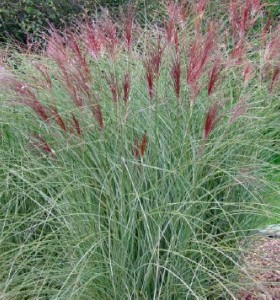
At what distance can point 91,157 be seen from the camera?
4582 millimetres

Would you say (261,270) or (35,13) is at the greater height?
(261,270)

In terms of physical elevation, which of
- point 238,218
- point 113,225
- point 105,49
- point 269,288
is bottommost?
point 269,288

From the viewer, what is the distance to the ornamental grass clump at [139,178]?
4.29m

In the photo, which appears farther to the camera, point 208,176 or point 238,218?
point 238,218

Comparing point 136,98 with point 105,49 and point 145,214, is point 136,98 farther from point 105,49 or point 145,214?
point 145,214

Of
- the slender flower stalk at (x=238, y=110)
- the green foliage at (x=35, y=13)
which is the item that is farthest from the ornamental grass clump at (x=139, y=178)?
the green foliage at (x=35, y=13)

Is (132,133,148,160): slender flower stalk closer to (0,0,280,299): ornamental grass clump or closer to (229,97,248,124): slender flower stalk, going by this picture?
(0,0,280,299): ornamental grass clump

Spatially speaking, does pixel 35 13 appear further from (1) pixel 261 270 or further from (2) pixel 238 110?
(1) pixel 261 270

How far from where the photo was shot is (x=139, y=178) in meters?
4.45

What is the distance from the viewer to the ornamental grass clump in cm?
429

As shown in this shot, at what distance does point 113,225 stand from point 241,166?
84 centimetres

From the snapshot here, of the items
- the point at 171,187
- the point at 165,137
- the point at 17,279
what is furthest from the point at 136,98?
the point at 17,279

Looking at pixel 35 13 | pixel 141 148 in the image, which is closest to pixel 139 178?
pixel 141 148

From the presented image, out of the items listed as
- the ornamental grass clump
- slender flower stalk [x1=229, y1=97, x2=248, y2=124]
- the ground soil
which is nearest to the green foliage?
the ornamental grass clump
